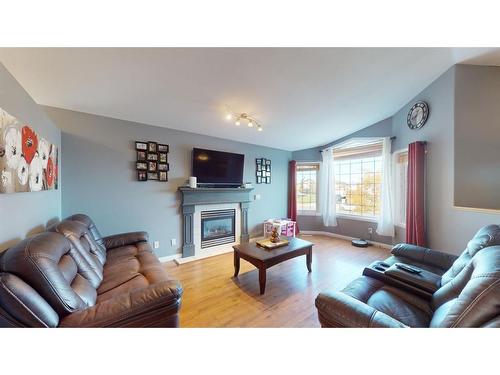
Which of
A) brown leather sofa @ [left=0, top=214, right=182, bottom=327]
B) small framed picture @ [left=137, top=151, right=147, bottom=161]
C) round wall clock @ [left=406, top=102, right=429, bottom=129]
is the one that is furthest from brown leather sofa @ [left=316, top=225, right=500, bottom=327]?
small framed picture @ [left=137, top=151, right=147, bottom=161]

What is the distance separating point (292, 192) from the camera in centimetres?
475

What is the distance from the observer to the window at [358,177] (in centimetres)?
386

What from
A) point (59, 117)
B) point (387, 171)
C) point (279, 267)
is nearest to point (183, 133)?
point (59, 117)

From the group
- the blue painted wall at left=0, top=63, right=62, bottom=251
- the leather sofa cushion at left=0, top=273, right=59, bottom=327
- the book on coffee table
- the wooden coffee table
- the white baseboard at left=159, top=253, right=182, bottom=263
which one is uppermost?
the blue painted wall at left=0, top=63, right=62, bottom=251

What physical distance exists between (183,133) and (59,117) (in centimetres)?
150

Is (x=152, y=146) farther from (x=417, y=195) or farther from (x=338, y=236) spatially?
(x=338, y=236)

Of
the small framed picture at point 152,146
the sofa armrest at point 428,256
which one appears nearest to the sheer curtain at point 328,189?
the sofa armrest at point 428,256

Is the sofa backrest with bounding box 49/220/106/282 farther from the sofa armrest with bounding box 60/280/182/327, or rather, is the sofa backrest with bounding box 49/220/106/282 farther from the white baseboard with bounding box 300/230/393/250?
the white baseboard with bounding box 300/230/393/250

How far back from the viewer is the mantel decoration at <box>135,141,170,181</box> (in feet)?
8.98

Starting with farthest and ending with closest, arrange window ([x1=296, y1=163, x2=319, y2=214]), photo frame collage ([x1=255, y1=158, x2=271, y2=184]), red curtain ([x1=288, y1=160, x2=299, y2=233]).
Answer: window ([x1=296, y1=163, x2=319, y2=214]), red curtain ([x1=288, y1=160, x2=299, y2=233]), photo frame collage ([x1=255, y1=158, x2=271, y2=184])

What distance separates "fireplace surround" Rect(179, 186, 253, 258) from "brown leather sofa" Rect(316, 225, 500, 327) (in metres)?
2.51

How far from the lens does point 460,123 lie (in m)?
2.29

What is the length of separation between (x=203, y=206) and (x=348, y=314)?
2773mm
